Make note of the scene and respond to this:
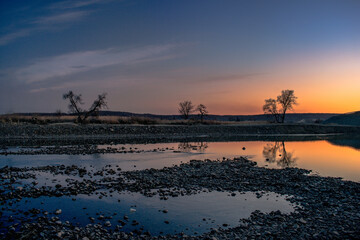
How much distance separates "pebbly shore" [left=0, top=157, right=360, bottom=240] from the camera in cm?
958

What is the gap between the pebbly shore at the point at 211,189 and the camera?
9.58 m

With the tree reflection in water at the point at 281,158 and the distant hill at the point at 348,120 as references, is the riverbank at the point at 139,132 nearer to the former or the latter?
the tree reflection in water at the point at 281,158

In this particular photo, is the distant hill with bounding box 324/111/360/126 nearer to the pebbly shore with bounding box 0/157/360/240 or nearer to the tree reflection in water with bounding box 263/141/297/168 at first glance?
the tree reflection in water with bounding box 263/141/297/168

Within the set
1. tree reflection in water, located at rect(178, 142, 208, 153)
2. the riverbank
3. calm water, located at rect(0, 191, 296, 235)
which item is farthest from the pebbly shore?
the riverbank

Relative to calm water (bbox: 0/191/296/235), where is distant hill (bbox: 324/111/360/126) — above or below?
above

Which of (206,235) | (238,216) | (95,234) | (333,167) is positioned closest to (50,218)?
(95,234)

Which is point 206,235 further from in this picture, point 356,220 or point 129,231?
point 356,220

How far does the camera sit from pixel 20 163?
79.2 feet

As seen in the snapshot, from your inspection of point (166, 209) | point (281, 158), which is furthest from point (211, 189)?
point (281, 158)

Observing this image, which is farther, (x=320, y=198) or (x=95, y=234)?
(x=320, y=198)

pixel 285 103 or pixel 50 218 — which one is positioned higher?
pixel 285 103

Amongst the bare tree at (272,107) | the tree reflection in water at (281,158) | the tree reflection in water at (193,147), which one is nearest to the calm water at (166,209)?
the tree reflection in water at (281,158)

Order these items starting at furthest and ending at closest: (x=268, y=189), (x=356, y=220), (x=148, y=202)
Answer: (x=268, y=189) < (x=148, y=202) < (x=356, y=220)

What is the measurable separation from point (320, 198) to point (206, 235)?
739 cm
